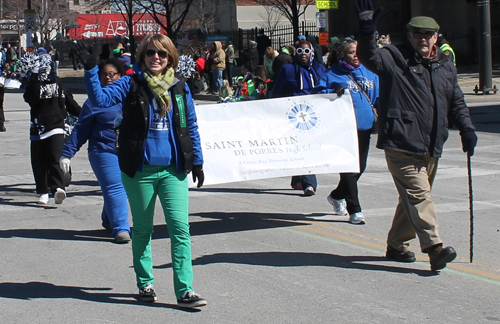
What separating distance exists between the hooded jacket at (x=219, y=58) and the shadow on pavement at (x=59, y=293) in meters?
19.3

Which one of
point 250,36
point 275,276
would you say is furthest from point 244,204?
point 250,36

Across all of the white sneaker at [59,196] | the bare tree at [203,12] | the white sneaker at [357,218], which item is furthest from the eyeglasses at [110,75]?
the bare tree at [203,12]

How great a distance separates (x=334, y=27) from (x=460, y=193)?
33.2 m

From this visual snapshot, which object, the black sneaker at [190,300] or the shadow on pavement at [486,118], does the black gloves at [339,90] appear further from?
the shadow on pavement at [486,118]

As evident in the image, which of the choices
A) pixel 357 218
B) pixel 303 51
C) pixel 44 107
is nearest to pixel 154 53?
pixel 357 218

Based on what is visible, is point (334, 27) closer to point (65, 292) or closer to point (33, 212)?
point (33, 212)

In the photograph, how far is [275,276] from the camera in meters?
5.70

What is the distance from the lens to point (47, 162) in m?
9.32

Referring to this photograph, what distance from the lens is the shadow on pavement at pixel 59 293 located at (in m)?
5.22

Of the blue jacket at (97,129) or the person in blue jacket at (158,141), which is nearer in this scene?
the person in blue jacket at (158,141)

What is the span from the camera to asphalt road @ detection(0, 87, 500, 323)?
16.1ft

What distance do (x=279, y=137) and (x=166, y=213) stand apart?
9.61 feet

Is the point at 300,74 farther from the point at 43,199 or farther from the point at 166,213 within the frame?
the point at 166,213

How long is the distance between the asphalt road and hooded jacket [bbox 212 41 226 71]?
15.0 metres
